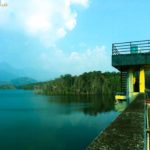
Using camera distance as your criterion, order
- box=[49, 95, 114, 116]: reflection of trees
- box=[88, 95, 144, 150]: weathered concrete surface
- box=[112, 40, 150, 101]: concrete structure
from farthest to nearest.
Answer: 1. box=[49, 95, 114, 116]: reflection of trees
2. box=[112, 40, 150, 101]: concrete structure
3. box=[88, 95, 144, 150]: weathered concrete surface

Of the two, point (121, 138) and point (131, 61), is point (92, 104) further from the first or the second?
point (121, 138)

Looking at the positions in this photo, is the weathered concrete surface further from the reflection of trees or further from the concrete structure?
the reflection of trees

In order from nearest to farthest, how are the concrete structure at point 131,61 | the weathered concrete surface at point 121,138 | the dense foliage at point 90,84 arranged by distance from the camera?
the weathered concrete surface at point 121,138 < the concrete structure at point 131,61 < the dense foliage at point 90,84

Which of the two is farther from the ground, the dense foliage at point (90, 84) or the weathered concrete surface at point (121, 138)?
the dense foliage at point (90, 84)

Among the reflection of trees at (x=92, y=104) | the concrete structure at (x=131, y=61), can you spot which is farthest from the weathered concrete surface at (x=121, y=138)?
the reflection of trees at (x=92, y=104)

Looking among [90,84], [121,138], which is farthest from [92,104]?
[90,84]

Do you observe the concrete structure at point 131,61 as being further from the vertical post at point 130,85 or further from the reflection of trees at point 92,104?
the reflection of trees at point 92,104

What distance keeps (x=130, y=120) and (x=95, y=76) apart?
174488 mm

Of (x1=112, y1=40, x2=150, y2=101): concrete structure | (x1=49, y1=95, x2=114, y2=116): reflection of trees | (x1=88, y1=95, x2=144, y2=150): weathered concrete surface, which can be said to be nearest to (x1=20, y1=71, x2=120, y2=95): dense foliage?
(x1=49, y1=95, x2=114, y2=116): reflection of trees

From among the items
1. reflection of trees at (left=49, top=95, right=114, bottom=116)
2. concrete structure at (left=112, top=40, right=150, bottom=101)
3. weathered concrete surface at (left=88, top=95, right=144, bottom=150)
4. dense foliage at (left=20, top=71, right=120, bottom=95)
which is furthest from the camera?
dense foliage at (left=20, top=71, right=120, bottom=95)

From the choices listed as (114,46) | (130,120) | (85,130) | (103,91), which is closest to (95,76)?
(103,91)

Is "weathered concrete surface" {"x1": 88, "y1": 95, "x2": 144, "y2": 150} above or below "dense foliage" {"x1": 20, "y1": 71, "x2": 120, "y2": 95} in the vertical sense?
below

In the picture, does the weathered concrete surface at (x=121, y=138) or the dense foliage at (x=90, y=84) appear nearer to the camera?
the weathered concrete surface at (x=121, y=138)

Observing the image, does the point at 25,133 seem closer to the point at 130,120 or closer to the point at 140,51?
the point at 140,51
